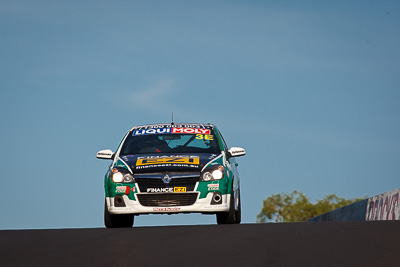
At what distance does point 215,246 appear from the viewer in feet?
25.6

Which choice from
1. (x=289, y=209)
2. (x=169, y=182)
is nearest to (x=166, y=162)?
(x=169, y=182)

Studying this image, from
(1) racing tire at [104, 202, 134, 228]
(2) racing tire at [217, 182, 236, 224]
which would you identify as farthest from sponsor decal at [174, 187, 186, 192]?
(1) racing tire at [104, 202, 134, 228]

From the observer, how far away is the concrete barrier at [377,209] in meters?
14.4

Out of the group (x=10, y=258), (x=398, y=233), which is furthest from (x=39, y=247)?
(x=398, y=233)

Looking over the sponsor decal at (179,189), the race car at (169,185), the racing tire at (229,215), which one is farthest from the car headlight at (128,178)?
the racing tire at (229,215)

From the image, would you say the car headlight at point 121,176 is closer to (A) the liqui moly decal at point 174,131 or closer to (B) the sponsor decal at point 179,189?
(B) the sponsor decal at point 179,189

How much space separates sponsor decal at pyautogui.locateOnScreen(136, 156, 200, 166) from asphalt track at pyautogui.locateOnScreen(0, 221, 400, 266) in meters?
2.67

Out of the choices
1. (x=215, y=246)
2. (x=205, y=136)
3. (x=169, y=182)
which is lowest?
(x=215, y=246)

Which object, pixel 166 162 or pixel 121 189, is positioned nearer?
pixel 121 189

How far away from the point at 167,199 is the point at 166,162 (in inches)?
24.5

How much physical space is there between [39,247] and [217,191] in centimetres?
467

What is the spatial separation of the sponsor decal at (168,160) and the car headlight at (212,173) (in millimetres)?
219

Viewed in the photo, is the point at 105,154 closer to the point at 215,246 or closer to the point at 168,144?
the point at 168,144

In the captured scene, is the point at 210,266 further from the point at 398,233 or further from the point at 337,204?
the point at 337,204
